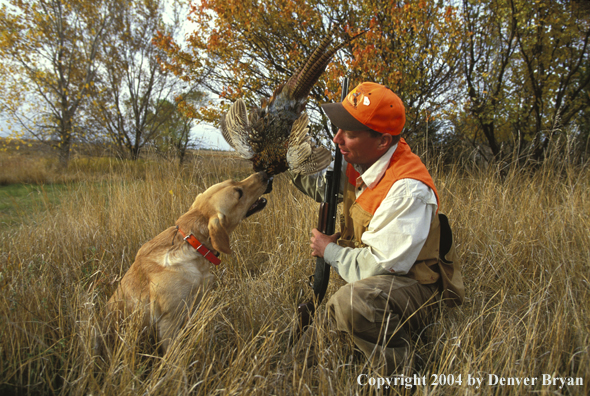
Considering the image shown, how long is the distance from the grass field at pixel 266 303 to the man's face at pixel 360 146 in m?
1.22

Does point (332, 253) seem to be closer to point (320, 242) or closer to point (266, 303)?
point (320, 242)

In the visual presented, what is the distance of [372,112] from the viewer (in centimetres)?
219

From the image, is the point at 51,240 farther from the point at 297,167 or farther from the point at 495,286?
the point at 495,286

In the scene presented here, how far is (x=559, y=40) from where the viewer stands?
636cm

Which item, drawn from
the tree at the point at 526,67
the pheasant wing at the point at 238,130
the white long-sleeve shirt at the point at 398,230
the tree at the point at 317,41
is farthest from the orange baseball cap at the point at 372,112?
the tree at the point at 526,67

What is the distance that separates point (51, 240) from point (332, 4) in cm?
592

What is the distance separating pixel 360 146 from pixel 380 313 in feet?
3.73

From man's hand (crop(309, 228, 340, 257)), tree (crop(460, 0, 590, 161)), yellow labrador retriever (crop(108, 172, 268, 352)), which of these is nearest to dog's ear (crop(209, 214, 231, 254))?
yellow labrador retriever (crop(108, 172, 268, 352))

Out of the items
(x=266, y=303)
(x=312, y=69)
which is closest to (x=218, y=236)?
(x=266, y=303)

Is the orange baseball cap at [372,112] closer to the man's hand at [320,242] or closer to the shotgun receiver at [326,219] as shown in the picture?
the shotgun receiver at [326,219]

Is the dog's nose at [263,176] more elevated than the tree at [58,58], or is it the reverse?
the tree at [58,58]

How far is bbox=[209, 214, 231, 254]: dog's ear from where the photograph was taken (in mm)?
2487

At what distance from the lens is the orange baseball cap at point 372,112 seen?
2.19 meters

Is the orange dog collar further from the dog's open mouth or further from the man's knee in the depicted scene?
the man's knee
